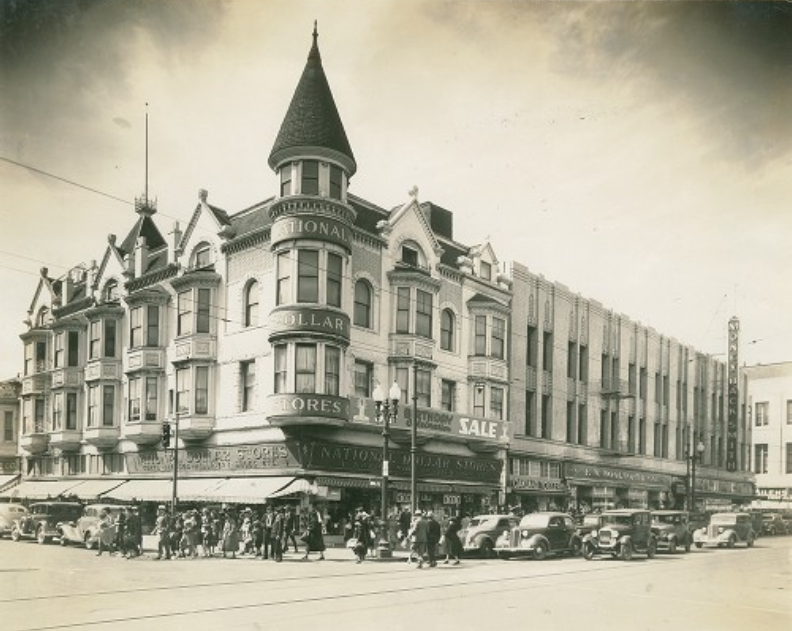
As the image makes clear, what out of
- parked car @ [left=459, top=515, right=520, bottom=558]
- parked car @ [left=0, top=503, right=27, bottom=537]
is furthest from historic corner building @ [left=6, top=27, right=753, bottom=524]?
parked car @ [left=459, top=515, right=520, bottom=558]

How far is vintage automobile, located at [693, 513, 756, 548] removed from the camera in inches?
1162

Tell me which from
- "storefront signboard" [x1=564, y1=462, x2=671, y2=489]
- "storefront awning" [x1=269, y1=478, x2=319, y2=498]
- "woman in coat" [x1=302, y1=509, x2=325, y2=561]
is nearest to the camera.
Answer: "woman in coat" [x1=302, y1=509, x2=325, y2=561]

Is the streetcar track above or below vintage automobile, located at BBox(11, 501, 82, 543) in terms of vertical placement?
above

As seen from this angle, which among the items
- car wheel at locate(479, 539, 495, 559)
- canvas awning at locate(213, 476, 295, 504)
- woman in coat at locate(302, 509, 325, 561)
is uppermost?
canvas awning at locate(213, 476, 295, 504)

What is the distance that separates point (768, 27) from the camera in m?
12.4

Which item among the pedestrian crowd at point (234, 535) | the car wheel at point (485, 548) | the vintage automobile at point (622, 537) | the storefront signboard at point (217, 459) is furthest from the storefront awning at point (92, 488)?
the vintage automobile at point (622, 537)

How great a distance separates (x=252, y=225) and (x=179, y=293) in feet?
12.7

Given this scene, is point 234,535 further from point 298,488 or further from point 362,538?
point 362,538

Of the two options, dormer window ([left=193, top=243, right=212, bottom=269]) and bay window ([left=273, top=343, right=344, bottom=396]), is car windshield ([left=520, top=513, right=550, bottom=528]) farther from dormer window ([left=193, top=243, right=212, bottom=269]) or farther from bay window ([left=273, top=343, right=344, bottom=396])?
dormer window ([left=193, top=243, right=212, bottom=269])

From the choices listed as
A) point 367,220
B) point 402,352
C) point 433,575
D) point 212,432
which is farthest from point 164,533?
point 367,220

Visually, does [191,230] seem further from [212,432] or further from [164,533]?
[164,533]

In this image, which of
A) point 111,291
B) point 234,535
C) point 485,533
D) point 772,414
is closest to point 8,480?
point 111,291

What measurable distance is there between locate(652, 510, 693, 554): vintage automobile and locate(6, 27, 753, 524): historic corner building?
7.28 meters

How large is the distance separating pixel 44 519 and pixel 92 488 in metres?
3.97
